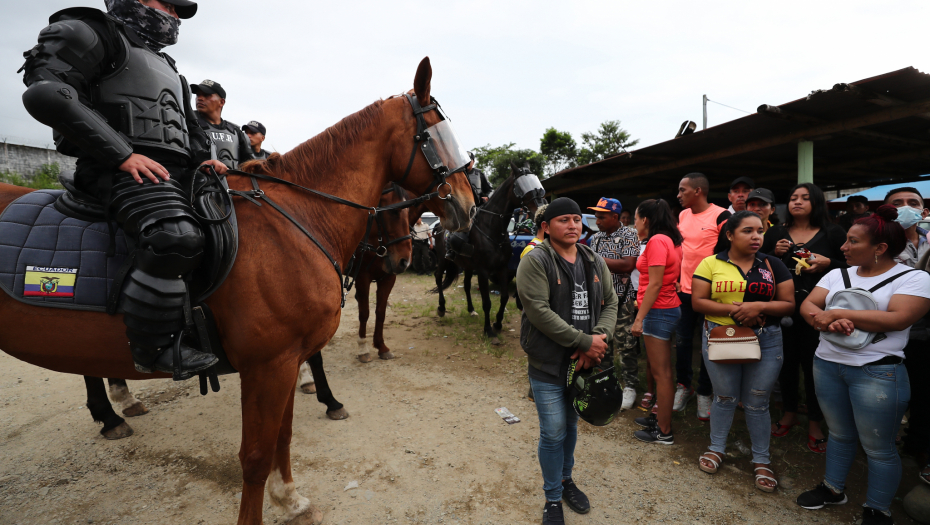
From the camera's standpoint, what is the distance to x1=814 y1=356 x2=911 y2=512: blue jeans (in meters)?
2.37

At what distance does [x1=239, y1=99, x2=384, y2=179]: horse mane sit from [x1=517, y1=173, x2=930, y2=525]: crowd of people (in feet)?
4.22

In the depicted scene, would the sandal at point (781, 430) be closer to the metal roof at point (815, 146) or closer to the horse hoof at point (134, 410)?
the metal roof at point (815, 146)

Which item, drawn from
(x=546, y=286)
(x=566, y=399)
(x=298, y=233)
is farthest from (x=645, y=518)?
(x=298, y=233)

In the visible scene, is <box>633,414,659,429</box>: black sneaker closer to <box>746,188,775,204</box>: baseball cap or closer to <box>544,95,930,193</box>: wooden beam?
<box>746,188,775,204</box>: baseball cap

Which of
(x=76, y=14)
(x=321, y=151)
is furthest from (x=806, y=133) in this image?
(x=76, y=14)

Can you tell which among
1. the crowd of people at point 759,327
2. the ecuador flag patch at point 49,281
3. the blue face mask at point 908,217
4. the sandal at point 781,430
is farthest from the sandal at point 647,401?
the ecuador flag patch at point 49,281

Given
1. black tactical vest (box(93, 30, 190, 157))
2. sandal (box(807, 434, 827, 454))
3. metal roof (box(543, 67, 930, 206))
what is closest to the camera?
black tactical vest (box(93, 30, 190, 157))

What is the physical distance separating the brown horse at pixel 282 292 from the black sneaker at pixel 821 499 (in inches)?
117

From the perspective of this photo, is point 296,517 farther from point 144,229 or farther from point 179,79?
point 179,79

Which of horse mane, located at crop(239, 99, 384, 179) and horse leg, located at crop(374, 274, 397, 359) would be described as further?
horse leg, located at crop(374, 274, 397, 359)

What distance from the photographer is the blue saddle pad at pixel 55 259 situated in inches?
70.3

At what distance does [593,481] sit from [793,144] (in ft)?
21.7

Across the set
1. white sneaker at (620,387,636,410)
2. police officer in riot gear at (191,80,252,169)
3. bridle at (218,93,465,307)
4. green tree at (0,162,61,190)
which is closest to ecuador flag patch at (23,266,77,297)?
bridle at (218,93,465,307)

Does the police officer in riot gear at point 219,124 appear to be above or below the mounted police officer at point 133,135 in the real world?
above
